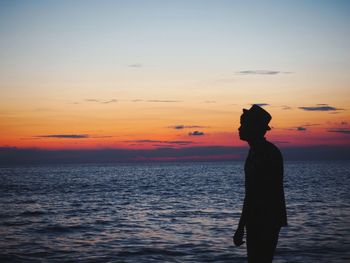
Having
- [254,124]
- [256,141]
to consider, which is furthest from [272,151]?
[254,124]

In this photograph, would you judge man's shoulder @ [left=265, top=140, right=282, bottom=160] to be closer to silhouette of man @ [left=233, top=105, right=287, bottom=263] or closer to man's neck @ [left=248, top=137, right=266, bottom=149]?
silhouette of man @ [left=233, top=105, right=287, bottom=263]

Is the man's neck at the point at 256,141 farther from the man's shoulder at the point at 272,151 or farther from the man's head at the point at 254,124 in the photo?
the man's shoulder at the point at 272,151

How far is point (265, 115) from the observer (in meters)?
4.83

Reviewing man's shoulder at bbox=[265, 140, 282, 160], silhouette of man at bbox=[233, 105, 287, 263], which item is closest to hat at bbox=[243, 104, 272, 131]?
silhouette of man at bbox=[233, 105, 287, 263]

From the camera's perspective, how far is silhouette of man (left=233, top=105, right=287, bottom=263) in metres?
4.52

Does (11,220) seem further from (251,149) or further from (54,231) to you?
(251,149)

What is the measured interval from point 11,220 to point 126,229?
8309mm

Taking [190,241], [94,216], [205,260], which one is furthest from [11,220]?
[205,260]

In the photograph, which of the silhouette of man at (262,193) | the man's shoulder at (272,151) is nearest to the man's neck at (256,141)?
the silhouette of man at (262,193)

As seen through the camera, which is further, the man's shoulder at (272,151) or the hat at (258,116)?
the hat at (258,116)

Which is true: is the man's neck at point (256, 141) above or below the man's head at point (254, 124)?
below

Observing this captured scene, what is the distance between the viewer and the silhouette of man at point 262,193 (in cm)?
452

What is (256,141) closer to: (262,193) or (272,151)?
(272,151)

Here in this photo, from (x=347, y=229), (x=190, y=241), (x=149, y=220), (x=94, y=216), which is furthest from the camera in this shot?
(x=94, y=216)
